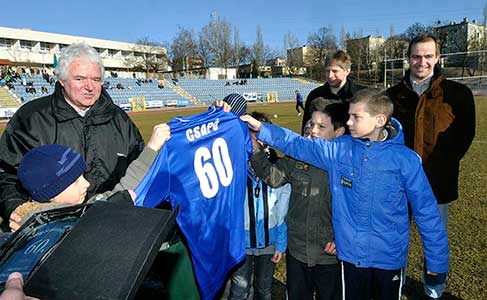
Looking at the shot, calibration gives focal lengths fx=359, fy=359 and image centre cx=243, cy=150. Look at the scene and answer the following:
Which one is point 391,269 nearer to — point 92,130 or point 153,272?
point 153,272

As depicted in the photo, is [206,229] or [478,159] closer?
[206,229]

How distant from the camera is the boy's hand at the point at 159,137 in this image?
2.22 m

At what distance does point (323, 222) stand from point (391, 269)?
0.58 m

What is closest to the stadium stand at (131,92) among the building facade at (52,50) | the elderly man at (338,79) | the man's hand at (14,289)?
the building facade at (52,50)

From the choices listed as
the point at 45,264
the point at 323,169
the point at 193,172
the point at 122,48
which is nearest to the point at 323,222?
the point at 323,169

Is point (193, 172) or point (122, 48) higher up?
point (122, 48)

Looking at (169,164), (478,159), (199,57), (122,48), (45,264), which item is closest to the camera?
(45,264)

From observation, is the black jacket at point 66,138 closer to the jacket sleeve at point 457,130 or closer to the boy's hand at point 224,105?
the boy's hand at point 224,105

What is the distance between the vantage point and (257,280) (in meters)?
3.13

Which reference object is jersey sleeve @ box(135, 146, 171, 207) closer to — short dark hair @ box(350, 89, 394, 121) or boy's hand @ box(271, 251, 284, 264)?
boy's hand @ box(271, 251, 284, 264)

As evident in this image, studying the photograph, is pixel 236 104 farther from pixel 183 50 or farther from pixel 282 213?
pixel 183 50

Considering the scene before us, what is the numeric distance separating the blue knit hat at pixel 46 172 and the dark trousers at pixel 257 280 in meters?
1.80

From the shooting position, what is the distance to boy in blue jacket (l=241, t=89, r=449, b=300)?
2516mm

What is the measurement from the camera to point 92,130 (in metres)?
2.60
